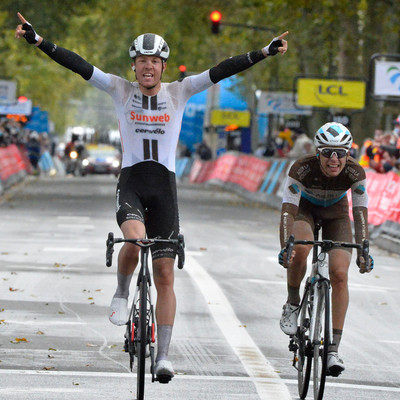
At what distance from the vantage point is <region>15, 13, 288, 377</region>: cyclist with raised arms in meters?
8.26

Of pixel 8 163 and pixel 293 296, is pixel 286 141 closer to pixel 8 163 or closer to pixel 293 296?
pixel 8 163

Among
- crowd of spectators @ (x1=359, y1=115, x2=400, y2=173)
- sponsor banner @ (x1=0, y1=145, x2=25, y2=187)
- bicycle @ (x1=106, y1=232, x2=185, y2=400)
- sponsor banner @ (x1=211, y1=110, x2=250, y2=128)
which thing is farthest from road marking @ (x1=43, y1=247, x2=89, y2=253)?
sponsor banner @ (x1=211, y1=110, x2=250, y2=128)

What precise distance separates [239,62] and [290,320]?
5.77 ft

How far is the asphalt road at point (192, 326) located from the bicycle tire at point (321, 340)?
331 mm

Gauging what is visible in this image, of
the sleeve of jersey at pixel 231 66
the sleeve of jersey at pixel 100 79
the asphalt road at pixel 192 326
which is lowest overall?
the asphalt road at pixel 192 326

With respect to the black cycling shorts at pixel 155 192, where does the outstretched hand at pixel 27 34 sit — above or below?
above

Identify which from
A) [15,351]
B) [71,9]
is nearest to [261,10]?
[71,9]

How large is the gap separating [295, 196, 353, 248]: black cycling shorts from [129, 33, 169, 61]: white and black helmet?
143cm

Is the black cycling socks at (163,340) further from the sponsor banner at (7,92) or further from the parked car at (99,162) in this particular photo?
the parked car at (99,162)

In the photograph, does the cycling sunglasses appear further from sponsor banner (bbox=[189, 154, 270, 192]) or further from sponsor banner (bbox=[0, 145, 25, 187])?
sponsor banner (bbox=[0, 145, 25, 187])

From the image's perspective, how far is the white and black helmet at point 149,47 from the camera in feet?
27.3

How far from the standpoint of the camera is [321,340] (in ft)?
26.7

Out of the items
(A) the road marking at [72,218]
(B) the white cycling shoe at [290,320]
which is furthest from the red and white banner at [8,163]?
(B) the white cycling shoe at [290,320]

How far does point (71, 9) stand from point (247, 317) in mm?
34365
